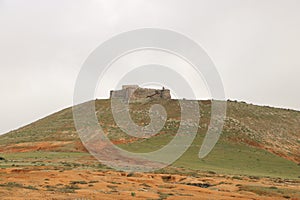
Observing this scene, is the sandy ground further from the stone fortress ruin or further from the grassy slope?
the stone fortress ruin

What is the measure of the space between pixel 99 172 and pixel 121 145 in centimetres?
2510

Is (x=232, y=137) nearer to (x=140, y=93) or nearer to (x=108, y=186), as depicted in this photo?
(x=140, y=93)

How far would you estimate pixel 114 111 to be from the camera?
80375mm

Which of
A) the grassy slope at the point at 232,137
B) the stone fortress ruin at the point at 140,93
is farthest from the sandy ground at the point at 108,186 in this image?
the stone fortress ruin at the point at 140,93

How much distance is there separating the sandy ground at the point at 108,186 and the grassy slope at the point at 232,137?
13.4 m

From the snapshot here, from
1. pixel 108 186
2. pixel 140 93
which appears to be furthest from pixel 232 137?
pixel 108 186

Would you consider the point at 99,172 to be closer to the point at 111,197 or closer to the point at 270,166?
the point at 111,197

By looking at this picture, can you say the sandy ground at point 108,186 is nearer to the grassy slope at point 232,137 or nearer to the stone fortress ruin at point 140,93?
the grassy slope at point 232,137

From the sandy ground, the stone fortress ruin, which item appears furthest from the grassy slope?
the sandy ground

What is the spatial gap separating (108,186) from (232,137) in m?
41.8

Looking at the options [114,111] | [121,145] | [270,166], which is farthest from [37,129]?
[270,166]

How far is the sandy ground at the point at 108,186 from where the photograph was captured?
988 inches

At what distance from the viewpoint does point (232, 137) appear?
6788 cm

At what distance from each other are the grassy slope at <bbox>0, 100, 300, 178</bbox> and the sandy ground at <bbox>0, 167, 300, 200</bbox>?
13433 mm
